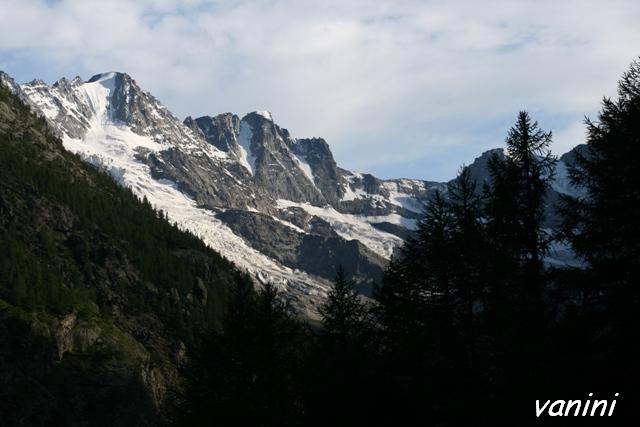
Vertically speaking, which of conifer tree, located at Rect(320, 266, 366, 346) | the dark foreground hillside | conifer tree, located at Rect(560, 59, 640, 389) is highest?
conifer tree, located at Rect(560, 59, 640, 389)

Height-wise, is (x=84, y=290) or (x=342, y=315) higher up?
(x=342, y=315)

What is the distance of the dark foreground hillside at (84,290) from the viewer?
8769cm

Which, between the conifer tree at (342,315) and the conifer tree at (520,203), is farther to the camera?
the conifer tree at (342,315)

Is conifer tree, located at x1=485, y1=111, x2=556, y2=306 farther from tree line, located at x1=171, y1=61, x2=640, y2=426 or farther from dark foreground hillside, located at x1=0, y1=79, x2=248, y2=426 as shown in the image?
dark foreground hillside, located at x1=0, y1=79, x2=248, y2=426

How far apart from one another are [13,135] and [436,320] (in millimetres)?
157518

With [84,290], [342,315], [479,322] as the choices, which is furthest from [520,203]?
[84,290]

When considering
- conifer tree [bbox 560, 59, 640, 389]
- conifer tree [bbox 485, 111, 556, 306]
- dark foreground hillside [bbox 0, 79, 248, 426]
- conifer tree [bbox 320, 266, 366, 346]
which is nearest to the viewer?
conifer tree [bbox 560, 59, 640, 389]

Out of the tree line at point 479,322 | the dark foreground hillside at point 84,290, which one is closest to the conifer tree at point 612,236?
the tree line at point 479,322

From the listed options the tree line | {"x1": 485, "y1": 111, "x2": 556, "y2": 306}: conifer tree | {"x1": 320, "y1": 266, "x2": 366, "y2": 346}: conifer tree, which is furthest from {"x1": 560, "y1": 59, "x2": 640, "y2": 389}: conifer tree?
{"x1": 320, "y1": 266, "x2": 366, "y2": 346}: conifer tree

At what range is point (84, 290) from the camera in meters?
114

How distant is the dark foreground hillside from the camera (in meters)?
87.7

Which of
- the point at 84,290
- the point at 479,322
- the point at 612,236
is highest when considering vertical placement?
the point at 612,236

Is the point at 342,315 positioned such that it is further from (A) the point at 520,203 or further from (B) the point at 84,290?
(B) the point at 84,290

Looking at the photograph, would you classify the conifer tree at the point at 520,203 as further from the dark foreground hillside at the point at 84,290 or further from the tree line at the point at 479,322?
the dark foreground hillside at the point at 84,290
